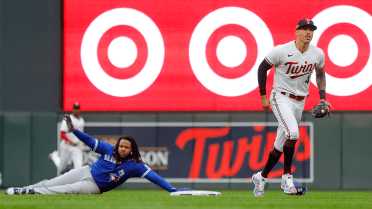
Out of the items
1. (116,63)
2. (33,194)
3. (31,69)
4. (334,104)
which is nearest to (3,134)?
(31,69)

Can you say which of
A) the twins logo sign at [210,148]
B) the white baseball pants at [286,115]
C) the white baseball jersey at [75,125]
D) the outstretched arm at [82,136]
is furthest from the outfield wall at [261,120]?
the white baseball pants at [286,115]

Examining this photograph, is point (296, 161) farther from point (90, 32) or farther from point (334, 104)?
point (90, 32)

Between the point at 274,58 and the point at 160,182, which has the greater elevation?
the point at 274,58

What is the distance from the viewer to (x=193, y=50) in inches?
409

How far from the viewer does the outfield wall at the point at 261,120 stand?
33.6 feet

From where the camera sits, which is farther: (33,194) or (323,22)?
(323,22)

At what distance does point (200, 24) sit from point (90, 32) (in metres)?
1.92

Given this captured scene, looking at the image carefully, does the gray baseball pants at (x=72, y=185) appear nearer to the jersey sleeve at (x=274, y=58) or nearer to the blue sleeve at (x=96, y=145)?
the blue sleeve at (x=96, y=145)

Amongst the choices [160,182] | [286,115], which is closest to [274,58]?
[286,115]

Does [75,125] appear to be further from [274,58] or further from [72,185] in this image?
[274,58]

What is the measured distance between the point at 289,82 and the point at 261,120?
3.71 meters

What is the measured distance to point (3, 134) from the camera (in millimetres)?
10477

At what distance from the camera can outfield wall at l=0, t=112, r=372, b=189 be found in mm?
10250

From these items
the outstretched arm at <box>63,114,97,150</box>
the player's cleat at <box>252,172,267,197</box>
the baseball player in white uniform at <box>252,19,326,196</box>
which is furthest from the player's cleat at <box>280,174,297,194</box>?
the outstretched arm at <box>63,114,97,150</box>
